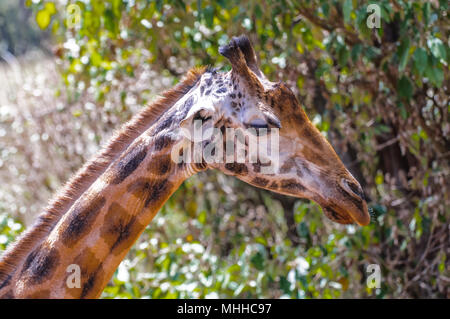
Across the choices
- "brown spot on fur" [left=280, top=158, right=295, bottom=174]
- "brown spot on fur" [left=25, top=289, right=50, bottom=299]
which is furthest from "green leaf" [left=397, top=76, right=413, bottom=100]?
"brown spot on fur" [left=25, top=289, right=50, bottom=299]

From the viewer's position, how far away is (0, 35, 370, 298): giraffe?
6.30ft

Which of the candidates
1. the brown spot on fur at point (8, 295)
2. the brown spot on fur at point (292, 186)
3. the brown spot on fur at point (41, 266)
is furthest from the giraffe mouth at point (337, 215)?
the brown spot on fur at point (8, 295)

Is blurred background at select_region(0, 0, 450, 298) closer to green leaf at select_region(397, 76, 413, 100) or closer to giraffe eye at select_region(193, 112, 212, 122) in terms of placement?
green leaf at select_region(397, 76, 413, 100)

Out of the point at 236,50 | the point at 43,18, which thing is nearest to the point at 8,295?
the point at 236,50

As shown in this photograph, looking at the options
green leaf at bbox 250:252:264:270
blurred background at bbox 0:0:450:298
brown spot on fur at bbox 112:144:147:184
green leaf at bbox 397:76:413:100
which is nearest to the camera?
brown spot on fur at bbox 112:144:147:184

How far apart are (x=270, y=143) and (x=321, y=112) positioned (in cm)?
241

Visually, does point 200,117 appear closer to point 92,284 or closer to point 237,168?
point 237,168

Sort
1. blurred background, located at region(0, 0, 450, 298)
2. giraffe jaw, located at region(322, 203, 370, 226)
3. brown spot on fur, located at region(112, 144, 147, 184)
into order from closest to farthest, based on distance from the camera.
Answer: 1. giraffe jaw, located at region(322, 203, 370, 226)
2. brown spot on fur, located at region(112, 144, 147, 184)
3. blurred background, located at region(0, 0, 450, 298)

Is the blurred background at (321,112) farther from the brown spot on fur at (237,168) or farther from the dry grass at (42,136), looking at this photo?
the brown spot on fur at (237,168)

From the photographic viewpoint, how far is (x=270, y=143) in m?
1.92

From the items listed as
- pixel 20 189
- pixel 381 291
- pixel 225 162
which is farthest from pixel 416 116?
pixel 20 189

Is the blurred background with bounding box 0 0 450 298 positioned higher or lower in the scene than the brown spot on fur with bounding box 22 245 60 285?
higher
